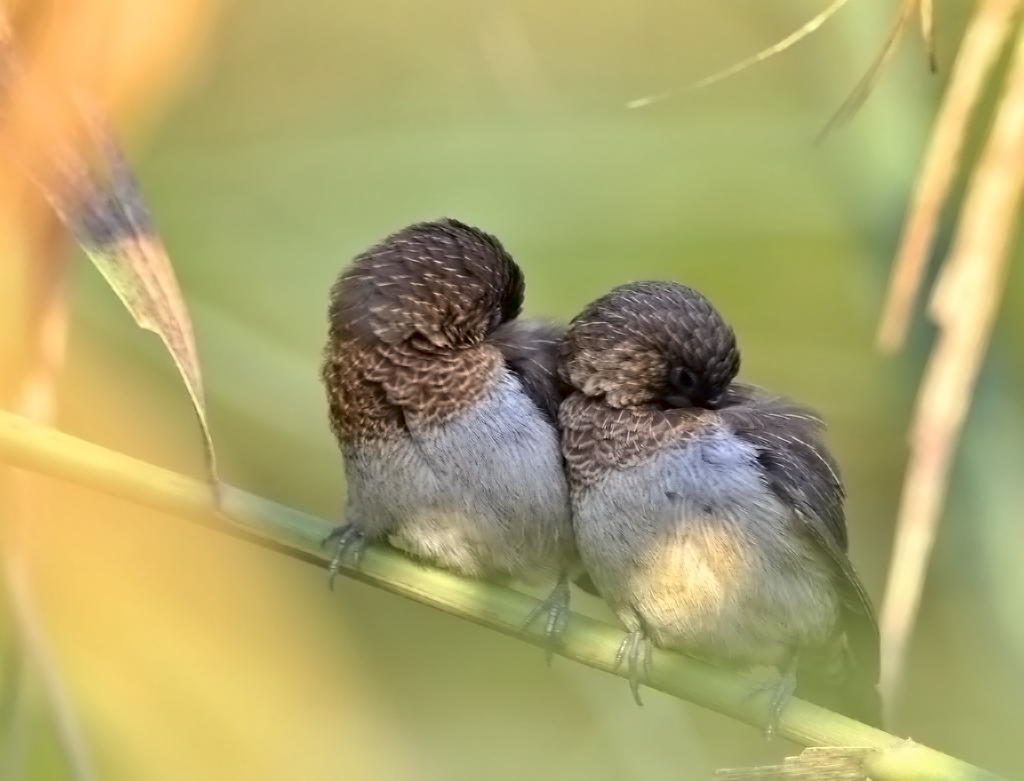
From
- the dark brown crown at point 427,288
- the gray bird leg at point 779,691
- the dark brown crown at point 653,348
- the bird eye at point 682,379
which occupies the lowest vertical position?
the gray bird leg at point 779,691

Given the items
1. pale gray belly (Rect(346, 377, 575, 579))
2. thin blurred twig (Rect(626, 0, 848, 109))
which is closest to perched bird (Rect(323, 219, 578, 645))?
pale gray belly (Rect(346, 377, 575, 579))

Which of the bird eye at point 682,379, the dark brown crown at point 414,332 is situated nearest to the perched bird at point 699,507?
the bird eye at point 682,379

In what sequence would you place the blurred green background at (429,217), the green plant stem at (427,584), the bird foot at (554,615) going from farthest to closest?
the blurred green background at (429,217) < the bird foot at (554,615) < the green plant stem at (427,584)

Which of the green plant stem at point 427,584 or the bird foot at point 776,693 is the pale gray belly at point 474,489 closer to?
the green plant stem at point 427,584

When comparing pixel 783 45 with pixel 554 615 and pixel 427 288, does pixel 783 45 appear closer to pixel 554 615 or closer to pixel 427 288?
pixel 427 288

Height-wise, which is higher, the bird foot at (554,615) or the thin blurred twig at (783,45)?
the thin blurred twig at (783,45)

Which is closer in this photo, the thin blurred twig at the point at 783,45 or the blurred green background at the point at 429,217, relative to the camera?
the thin blurred twig at the point at 783,45

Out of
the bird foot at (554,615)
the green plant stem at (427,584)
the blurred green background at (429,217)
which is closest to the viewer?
the green plant stem at (427,584)

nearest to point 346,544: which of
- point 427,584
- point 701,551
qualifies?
point 427,584

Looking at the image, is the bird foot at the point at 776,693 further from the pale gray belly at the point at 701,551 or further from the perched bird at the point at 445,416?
the perched bird at the point at 445,416
